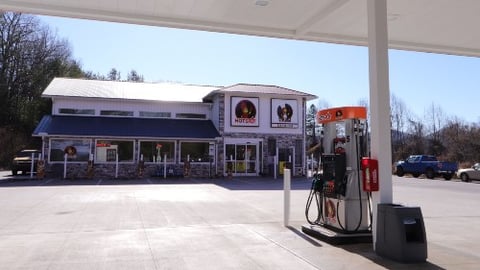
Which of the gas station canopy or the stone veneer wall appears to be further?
the stone veneer wall

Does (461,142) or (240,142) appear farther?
(461,142)

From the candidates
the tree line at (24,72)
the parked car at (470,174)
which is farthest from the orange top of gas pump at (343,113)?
the tree line at (24,72)

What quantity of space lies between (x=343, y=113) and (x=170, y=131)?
20464 millimetres

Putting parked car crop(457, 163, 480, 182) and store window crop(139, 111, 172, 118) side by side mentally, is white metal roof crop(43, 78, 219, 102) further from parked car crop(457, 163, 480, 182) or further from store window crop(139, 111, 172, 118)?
parked car crop(457, 163, 480, 182)

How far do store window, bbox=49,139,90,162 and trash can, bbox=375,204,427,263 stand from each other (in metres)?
22.9

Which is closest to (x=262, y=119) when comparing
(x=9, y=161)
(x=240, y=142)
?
(x=240, y=142)

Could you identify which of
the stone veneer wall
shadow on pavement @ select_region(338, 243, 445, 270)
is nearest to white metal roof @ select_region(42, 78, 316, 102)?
the stone veneer wall

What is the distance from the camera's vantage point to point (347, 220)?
793 centimetres

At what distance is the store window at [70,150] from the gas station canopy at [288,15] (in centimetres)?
1928

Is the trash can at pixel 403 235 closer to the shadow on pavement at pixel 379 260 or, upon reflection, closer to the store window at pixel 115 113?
the shadow on pavement at pixel 379 260

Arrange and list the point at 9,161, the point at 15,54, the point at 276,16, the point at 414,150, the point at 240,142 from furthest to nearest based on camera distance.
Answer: the point at 414,150 < the point at 15,54 < the point at 9,161 < the point at 240,142 < the point at 276,16

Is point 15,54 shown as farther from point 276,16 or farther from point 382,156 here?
point 382,156

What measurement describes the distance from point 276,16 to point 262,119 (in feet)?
68.3

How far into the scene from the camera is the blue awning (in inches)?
1014
